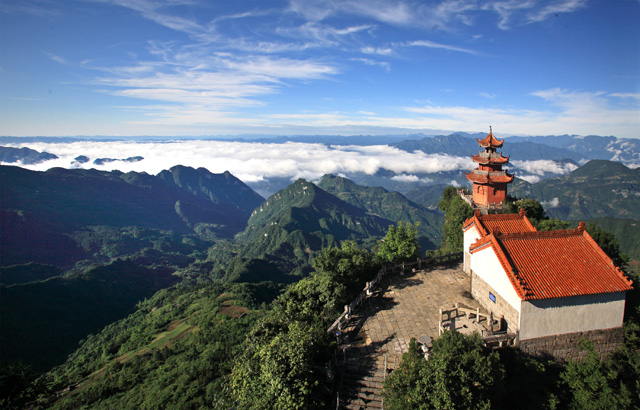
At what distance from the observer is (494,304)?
19500 millimetres

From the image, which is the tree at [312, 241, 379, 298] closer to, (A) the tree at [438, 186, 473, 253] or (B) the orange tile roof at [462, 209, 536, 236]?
(B) the orange tile roof at [462, 209, 536, 236]

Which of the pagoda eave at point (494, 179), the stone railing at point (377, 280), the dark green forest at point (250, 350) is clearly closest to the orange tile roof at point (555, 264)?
the dark green forest at point (250, 350)

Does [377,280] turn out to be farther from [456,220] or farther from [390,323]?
[456,220]

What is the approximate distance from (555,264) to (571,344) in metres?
4.16

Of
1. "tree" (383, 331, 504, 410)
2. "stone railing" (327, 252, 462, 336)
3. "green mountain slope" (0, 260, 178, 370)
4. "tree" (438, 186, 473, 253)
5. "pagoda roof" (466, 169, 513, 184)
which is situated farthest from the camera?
"green mountain slope" (0, 260, 178, 370)

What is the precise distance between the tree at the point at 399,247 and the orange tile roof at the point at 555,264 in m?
7.73

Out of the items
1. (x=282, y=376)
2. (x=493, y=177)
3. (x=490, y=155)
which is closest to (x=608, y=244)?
(x=493, y=177)

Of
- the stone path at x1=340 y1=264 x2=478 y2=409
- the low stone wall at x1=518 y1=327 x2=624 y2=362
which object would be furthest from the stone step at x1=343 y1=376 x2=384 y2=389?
the low stone wall at x1=518 y1=327 x2=624 y2=362

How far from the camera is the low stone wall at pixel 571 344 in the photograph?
55.6 feet

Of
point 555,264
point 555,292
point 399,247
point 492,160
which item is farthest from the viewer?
point 492,160

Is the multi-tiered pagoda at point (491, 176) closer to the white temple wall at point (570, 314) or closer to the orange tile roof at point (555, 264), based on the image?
the orange tile roof at point (555, 264)

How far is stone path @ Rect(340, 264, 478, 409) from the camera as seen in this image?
1599 centimetres

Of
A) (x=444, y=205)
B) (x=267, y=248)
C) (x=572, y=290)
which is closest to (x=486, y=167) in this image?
(x=444, y=205)

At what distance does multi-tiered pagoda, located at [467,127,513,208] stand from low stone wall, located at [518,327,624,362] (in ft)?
87.8
